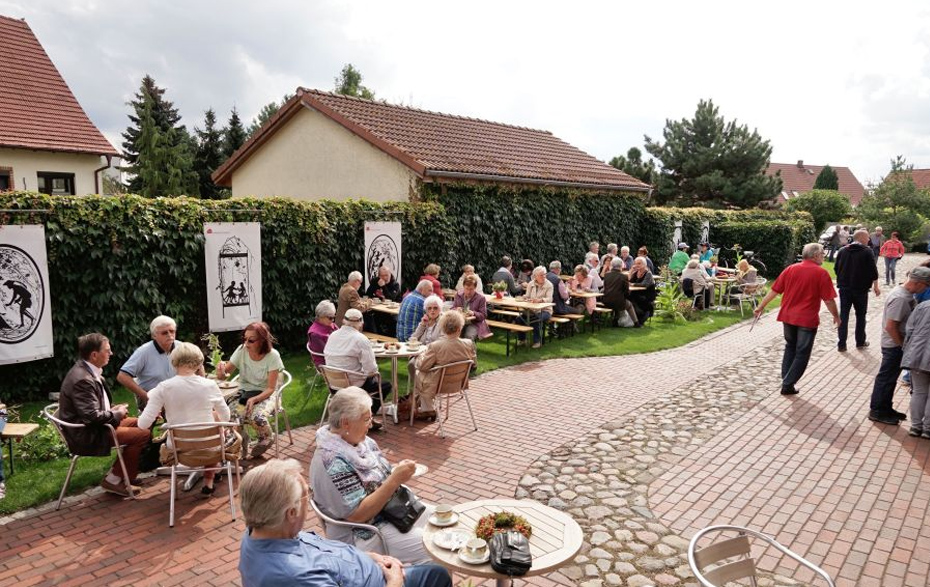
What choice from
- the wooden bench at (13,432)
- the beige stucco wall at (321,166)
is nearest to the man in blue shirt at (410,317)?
the wooden bench at (13,432)

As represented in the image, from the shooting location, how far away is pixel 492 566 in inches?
127

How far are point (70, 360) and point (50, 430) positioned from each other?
81.7 inches

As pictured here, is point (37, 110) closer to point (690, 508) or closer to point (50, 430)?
point (50, 430)

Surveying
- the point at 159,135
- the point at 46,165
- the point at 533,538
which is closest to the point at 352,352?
the point at 533,538

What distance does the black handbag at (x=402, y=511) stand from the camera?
3.84m

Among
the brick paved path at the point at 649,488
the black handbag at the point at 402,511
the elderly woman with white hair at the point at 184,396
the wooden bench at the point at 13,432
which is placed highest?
the elderly woman with white hair at the point at 184,396

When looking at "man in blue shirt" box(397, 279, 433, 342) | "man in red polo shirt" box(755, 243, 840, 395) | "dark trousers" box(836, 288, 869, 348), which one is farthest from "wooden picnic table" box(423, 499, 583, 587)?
"dark trousers" box(836, 288, 869, 348)

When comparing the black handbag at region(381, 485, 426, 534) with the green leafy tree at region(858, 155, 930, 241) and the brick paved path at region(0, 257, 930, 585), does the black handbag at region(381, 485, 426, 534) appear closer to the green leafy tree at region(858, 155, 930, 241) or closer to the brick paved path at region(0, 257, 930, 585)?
the brick paved path at region(0, 257, 930, 585)

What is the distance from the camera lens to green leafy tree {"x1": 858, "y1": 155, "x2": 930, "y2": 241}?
114 feet

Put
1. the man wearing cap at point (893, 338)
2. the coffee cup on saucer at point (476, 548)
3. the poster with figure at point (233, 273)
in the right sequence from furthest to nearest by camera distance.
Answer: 1. the poster with figure at point (233, 273)
2. the man wearing cap at point (893, 338)
3. the coffee cup on saucer at point (476, 548)

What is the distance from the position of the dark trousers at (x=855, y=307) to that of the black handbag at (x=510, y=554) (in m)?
10.5

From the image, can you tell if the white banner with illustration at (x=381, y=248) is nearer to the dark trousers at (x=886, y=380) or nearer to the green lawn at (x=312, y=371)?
the green lawn at (x=312, y=371)

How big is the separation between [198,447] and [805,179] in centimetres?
7668

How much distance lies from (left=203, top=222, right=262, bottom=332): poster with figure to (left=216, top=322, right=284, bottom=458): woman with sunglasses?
382 centimetres
